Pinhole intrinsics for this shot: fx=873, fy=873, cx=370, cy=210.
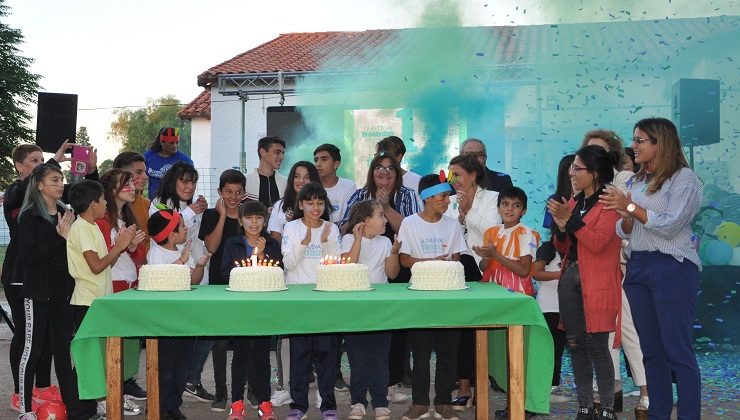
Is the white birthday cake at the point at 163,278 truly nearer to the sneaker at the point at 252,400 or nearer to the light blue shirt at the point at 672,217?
the sneaker at the point at 252,400

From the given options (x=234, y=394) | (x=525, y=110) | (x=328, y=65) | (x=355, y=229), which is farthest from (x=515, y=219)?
(x=328, y=65)

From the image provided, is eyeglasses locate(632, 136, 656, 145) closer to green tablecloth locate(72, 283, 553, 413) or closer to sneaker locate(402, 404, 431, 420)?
green tablecloth locate(72, 283, 553, 413)

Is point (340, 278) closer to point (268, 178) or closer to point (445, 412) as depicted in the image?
point (445, 412)

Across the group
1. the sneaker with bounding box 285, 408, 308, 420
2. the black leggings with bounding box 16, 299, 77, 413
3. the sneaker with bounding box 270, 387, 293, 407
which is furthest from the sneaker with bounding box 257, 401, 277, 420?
the black leggings with bounding box 16, 299, 77, 413

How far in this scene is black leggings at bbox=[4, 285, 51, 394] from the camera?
20.8ft

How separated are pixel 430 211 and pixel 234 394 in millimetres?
2058

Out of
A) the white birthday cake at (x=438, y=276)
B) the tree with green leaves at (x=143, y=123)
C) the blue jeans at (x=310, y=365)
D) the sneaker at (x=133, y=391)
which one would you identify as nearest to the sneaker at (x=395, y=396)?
the blue jeans at (x=310, y=365)

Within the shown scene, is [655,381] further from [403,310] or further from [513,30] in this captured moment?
[513,30]

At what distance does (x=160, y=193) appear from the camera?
7.80 m

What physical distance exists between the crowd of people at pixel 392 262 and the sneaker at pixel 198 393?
0.04ft

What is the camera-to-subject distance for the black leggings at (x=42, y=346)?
20.2 ft

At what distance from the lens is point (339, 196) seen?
26.8 feet

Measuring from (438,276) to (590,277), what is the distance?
118cm

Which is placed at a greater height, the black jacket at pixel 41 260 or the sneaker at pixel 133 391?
the black jacket at pixel 41 260
